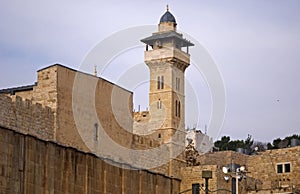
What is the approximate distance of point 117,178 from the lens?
123 ft

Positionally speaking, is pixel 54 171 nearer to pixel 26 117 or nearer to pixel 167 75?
pixel 26 117

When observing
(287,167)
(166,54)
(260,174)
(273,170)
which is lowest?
(260,174)

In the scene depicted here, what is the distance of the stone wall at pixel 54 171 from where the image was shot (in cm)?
3033

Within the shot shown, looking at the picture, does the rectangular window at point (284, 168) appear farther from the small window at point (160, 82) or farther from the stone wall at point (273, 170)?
the small window at point (160, 82)

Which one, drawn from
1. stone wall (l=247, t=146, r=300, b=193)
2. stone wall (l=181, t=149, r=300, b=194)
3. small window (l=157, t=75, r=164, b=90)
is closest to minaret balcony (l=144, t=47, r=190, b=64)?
small window (l=157, t=75, r=164, b=90)

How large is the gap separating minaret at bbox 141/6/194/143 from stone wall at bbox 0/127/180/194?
23.5m

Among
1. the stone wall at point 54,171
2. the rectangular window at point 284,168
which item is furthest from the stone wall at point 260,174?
the stone wall at point 54,171

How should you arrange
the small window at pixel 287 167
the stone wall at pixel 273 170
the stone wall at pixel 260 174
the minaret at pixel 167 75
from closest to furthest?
the stone wall at pixel 260 174 → the stone wall at pixel 273 170 → the small window at pixel 287 167 → the minaret at pixel 167 75

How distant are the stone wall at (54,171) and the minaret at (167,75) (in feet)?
77.2

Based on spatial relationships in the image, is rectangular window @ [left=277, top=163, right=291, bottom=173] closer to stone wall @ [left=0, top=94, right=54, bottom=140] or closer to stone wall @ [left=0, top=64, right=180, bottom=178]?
stone wall @ [left=0, top=64, right=180, bottom=178]

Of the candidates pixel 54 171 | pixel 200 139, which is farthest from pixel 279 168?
pixel 200 139

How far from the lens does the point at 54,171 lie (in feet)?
107

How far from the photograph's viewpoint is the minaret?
2489 inches

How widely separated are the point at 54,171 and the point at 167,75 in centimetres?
3314
